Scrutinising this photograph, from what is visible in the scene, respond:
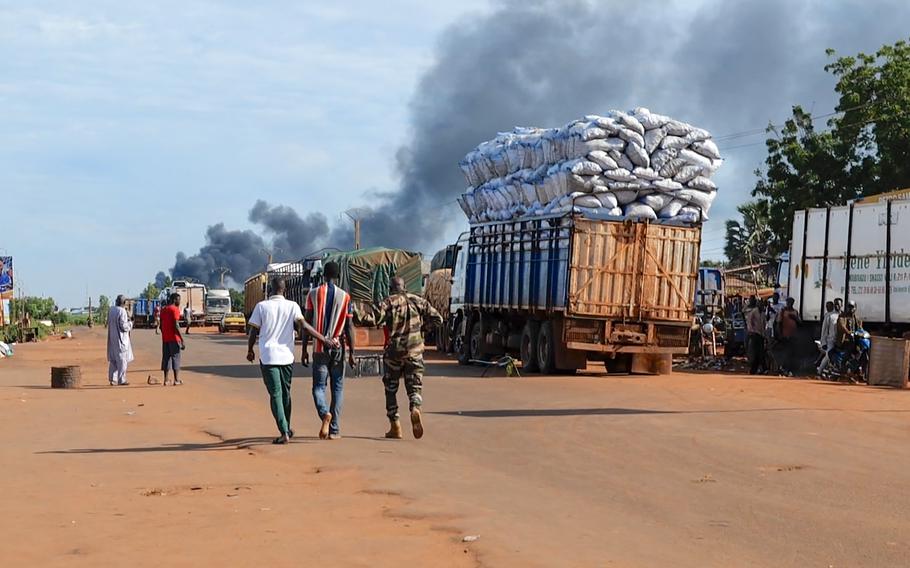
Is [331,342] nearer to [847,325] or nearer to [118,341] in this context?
[118,341]

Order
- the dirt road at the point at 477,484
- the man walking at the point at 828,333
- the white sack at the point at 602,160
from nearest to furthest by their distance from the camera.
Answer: the dirt road at the point at 477,484 → the man walking at the point at 828,333 → the white sack at the point at 602,160

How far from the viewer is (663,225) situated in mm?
23188

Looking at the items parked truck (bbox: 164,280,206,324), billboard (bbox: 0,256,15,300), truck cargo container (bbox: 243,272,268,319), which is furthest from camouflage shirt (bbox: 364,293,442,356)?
parked truck (bbox: 164,280,206,324)

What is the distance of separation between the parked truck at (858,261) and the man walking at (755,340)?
3.79 feet

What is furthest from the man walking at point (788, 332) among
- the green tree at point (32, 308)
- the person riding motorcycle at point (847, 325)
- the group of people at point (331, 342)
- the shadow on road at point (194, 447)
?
the green tree at point (32, 308)

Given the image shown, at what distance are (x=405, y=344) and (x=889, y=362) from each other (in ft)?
38.7

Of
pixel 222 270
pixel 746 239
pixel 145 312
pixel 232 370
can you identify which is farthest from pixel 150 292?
A: pixel 232 370

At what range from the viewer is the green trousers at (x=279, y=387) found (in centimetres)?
1248

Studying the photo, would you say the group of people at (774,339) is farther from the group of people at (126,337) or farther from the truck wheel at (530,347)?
the group of people at (126,337)

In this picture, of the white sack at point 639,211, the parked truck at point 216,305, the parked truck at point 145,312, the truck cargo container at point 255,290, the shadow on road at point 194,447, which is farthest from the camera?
the parked truck at point 145,312

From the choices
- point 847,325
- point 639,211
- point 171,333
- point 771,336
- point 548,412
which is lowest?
point 548,412

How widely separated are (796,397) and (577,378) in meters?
5.20

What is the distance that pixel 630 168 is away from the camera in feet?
80.7

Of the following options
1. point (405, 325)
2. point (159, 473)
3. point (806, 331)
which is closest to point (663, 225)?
point (806, 331)
